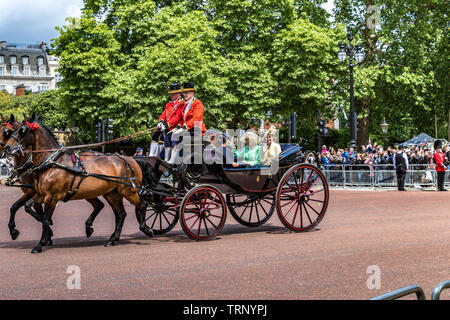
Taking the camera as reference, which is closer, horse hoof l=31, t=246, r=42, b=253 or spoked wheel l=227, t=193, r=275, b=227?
horse hoof l=31, t=246, r=42, b=253

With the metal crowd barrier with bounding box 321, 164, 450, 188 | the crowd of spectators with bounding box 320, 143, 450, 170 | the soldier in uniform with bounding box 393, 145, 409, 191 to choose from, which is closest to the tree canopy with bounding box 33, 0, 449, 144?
the crowd of spectators with bounding box 320, 143, 450, 170

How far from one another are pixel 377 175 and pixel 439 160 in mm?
3156

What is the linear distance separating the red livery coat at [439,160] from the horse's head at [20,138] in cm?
1739

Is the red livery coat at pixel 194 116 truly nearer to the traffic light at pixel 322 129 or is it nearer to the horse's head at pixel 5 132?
the horse's head at pixel 5 132

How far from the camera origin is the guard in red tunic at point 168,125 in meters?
9.48

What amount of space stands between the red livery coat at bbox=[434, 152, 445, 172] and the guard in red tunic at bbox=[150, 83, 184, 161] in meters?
15.1

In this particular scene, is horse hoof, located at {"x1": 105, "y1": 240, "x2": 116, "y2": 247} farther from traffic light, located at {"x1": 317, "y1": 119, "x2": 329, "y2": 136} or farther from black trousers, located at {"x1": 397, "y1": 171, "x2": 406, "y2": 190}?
black trousers, located at {"x1": 397, "y1": 171, "x2": 406, "y2": 190}

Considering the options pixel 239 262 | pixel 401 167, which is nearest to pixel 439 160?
pixel 401 167

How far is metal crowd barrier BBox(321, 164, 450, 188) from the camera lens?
23.1 metres

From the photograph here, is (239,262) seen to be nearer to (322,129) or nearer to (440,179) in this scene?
(440,179)

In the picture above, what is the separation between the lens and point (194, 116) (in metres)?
9.41

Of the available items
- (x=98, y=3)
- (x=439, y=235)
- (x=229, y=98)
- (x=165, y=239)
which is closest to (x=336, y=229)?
(x=439, y=235)

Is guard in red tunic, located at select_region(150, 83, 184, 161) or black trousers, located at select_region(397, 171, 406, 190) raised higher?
guard in red tunic, located at select_region(150, 83, 184, 161)

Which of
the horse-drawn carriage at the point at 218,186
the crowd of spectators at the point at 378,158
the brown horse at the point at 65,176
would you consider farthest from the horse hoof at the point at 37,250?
the crowd of spectators at the point at 378,158
